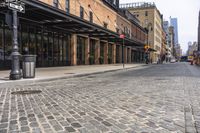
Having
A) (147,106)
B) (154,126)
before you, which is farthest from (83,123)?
(147,106)

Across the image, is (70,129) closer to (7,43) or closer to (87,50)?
(7,43)

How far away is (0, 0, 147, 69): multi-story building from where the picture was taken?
2027cm

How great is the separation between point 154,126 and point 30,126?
7.72 ft

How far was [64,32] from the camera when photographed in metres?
30.0

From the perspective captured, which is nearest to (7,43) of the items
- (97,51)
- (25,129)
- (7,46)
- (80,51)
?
(7,46)

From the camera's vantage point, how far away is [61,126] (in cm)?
483

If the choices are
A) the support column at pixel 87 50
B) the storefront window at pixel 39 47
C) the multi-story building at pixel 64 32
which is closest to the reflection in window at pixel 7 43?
the multi-story building at pixel 64 32

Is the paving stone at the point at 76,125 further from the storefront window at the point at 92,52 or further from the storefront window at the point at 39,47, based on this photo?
the storefront window at the point at 92,52

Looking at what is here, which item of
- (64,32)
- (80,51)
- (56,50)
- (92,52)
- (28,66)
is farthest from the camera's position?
(92,52)

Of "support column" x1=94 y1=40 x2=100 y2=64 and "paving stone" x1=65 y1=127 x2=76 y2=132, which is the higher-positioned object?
"support column" x1=94 y1=40 x2=100 y2=64

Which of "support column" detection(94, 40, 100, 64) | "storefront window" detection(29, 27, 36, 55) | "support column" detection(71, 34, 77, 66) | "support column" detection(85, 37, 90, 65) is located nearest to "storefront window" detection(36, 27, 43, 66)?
"storefront window" detection(29, 27, 36, 55)

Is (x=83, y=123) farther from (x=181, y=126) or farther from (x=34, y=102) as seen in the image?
(x=34, y=102)

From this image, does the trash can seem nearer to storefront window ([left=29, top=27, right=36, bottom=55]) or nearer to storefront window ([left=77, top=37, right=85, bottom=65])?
storefront window ([left=29, top=27, right=36, bottom=55])

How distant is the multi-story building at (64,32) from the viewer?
2027 centimetres
